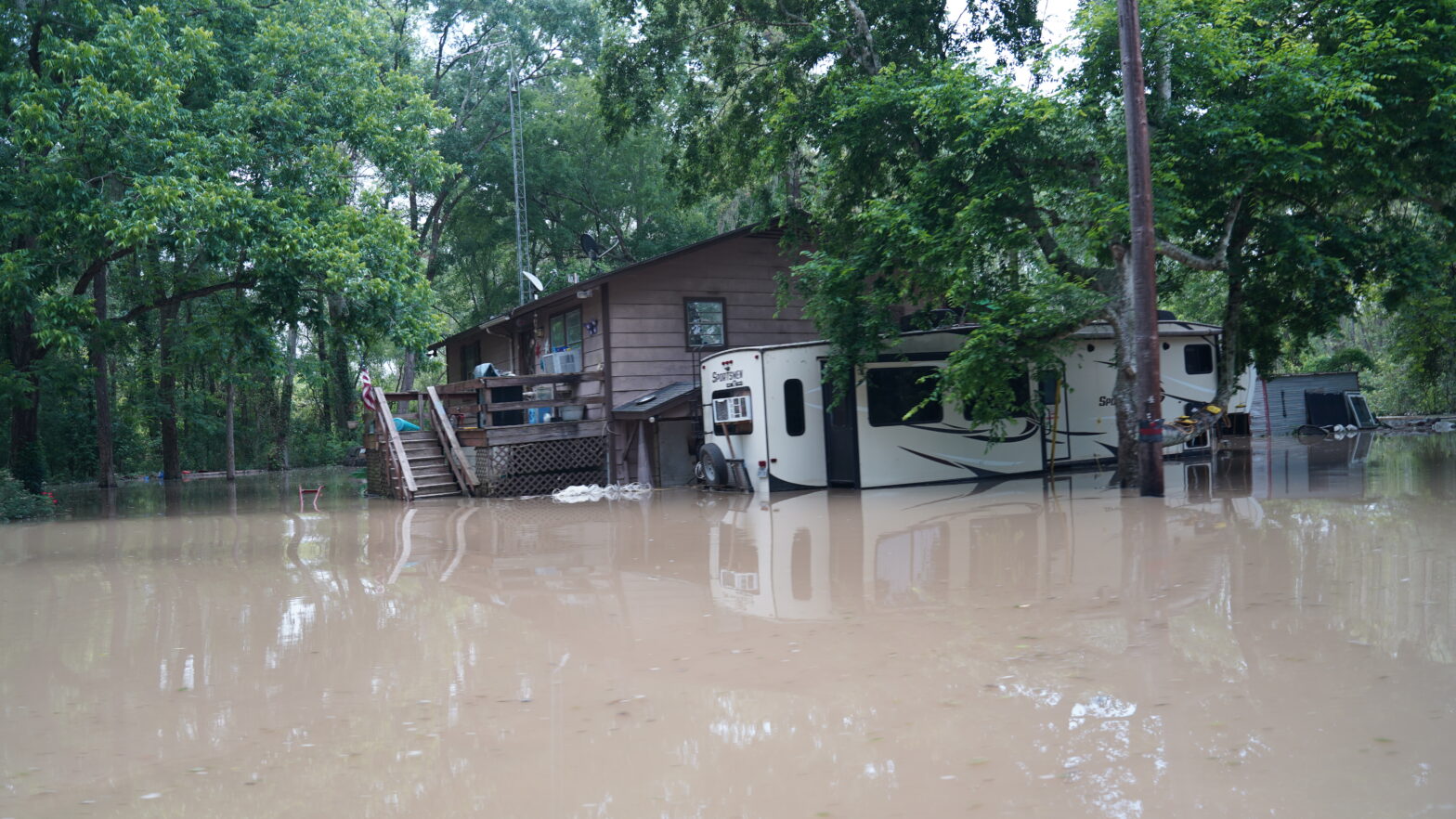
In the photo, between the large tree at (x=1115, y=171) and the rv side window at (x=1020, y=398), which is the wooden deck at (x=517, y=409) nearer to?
the large tree at (x=1115, y=171)

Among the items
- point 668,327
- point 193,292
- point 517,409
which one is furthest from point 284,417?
point 668,327

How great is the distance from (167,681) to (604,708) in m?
2.51

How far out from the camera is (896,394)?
16.5 m

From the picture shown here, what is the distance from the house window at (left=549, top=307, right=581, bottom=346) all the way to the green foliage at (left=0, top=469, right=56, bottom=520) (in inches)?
376

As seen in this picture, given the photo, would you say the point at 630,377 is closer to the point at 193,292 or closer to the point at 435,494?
the point at 435,494

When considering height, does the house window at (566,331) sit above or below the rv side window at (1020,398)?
above

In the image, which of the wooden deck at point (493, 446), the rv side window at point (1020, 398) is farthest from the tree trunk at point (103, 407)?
the rv side window at point (1020, 398)

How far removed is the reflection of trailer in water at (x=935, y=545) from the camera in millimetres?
7098

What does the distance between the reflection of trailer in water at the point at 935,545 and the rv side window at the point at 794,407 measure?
175 cm

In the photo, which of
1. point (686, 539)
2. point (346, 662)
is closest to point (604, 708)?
point (346, 662)

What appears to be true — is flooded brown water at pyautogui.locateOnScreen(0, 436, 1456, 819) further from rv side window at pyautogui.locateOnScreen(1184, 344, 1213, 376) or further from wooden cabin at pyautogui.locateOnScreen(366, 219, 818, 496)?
wooden cabin at pyautogui.locateOnScreen(366, 219, 818, 496)

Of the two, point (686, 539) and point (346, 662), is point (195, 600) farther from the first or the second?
point (686, 539)

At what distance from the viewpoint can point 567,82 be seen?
34156 mm

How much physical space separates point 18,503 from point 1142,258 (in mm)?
17473
